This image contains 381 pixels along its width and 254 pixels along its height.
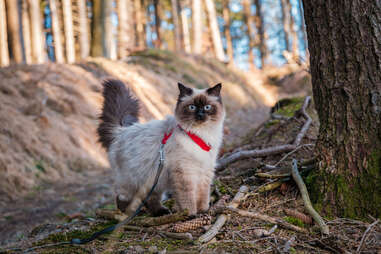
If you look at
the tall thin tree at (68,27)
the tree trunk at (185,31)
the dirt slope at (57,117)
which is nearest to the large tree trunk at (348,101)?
the dirt slope at (57,117)

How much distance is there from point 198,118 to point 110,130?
1193 mm

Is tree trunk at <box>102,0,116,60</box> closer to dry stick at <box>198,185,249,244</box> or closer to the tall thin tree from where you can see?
the tall thin tree

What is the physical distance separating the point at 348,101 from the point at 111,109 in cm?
256

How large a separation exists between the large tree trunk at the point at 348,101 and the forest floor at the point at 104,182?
8.2 inches

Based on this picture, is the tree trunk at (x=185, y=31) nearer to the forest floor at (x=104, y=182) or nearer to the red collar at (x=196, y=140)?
the forest floor at (x=104, y=182)

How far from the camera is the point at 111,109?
3672mm

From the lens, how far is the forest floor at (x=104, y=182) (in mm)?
2207

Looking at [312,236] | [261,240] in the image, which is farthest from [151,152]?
[312,236]

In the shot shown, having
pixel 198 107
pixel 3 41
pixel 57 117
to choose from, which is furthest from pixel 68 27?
pixel 198 107

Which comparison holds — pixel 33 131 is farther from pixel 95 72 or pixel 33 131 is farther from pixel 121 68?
pixel 121 68

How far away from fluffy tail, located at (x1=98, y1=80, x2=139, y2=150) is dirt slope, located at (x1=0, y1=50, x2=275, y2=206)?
2.06 meters

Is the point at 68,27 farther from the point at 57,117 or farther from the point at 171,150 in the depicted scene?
the point at 171,150

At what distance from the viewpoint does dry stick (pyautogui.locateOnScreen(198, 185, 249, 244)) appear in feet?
7.21

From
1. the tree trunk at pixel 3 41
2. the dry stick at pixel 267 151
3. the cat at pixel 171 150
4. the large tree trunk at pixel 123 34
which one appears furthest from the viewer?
the large tree trunk at pixel 123 34
